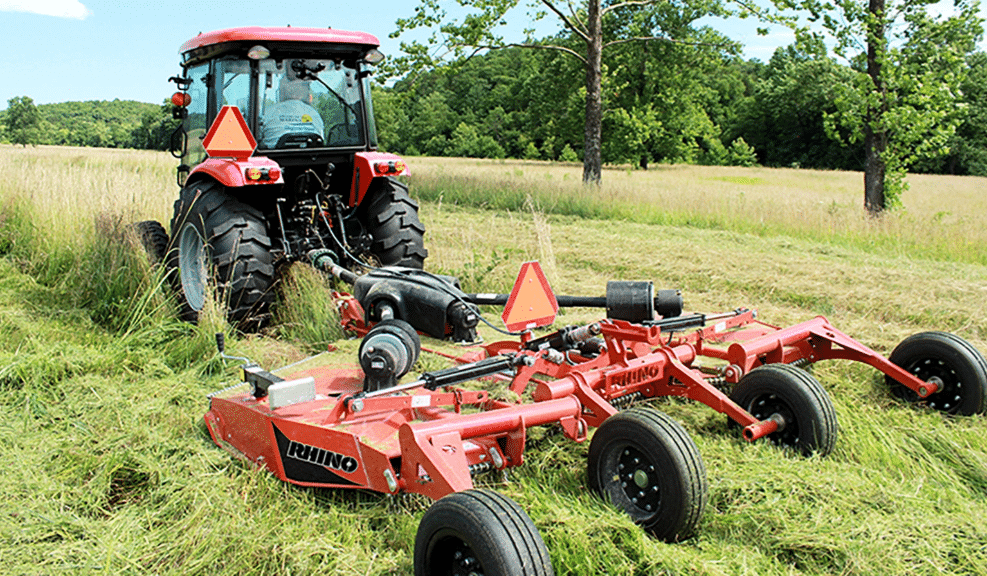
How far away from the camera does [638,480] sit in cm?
267

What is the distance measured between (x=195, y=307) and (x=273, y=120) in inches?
63.1

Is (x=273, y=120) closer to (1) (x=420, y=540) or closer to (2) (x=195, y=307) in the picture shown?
(2) (x=195, y=307)

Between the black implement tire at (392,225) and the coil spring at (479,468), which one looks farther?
the black implement tire at (392,225)

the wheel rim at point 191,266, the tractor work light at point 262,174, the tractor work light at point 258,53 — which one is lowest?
the wheel rim at point 191,266

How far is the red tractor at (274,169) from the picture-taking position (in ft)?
17.4

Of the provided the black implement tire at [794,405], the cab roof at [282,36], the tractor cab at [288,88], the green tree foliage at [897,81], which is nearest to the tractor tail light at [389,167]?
the tractor cab at [288,88]

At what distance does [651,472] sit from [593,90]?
545 inches

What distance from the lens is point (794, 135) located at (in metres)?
53.3

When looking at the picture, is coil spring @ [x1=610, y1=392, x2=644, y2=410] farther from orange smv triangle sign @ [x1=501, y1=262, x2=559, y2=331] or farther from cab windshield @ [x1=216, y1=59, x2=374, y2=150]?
cab windshield @ [x1=216, y1=59, x2=374, y2=150]

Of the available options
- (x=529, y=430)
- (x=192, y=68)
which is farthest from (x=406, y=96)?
(x=529, y=430)

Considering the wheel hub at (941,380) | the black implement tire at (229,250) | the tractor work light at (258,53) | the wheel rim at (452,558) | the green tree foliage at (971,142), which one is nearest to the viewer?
the wheel rim at (452,558)

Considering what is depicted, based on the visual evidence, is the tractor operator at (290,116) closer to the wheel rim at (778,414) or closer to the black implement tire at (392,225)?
the black implement tire at (392,225)

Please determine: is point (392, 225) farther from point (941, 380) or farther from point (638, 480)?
point (941, 380)

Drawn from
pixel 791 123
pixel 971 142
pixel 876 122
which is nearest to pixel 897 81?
pixel 876 122
